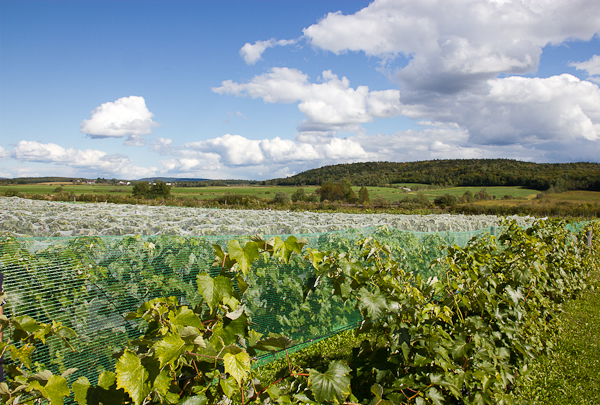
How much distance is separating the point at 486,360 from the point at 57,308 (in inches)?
126

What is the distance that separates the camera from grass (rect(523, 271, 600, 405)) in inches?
131

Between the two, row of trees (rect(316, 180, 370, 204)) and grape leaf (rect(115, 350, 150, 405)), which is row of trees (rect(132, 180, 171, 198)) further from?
grape leaf (rect(115, 350, 150, 405))

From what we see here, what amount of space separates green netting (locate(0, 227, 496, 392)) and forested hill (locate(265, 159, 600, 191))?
53.4 metres

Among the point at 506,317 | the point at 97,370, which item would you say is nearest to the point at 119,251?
the point at 97,370

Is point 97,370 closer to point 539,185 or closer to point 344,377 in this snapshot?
point 344,377

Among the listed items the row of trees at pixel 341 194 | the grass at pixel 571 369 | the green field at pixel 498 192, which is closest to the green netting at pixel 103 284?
the grass at pixel 571 369

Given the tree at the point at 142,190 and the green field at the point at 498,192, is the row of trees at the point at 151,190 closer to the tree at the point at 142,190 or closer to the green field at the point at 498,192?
the tree at the point at 142,190

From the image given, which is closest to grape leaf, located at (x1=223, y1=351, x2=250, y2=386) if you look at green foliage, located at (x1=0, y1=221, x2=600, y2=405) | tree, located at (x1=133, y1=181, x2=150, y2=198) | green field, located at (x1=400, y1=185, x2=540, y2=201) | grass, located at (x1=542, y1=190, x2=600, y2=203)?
green foliage, located at (x1=0, y1=221, x2=600, y2=405)

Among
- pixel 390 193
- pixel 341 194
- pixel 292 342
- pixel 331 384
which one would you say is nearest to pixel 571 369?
pixel 331 384

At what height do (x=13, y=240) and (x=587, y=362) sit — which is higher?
(x=13, y=240)

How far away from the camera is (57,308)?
8.68 ft

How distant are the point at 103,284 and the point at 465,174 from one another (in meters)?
64.7

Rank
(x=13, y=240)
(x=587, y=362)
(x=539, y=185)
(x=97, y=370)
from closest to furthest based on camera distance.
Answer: (x=13, y=240), (x=97, y=370), (x=587, y=362), (x=539, y=185)

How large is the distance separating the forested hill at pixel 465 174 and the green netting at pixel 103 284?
53.4 m
